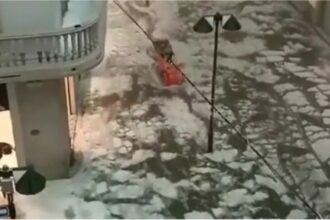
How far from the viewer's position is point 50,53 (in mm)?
14539

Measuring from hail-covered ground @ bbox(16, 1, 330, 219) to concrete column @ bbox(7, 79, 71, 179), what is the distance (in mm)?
638

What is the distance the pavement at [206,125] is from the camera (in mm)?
17453

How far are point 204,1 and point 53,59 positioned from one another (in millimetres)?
14448

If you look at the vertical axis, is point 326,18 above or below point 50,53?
below

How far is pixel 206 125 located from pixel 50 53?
684cm

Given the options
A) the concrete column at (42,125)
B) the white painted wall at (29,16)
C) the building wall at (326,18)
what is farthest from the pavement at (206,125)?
the white painted wall at (29,16)

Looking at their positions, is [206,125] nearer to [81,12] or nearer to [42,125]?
[42,125]

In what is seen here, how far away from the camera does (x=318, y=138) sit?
1972 cm

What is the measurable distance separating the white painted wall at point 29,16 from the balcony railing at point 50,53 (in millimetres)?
294

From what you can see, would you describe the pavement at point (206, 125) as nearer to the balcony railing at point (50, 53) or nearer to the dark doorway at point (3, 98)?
the dark doorway at point (3, 98)

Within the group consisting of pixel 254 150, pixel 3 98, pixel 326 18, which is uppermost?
pixel 3 98

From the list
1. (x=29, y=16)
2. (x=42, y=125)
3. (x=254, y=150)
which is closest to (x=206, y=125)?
(x=254, y=150)

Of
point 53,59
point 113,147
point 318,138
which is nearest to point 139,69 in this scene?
point 113,147

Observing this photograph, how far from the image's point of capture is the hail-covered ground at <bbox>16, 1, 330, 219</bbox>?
1728cm
